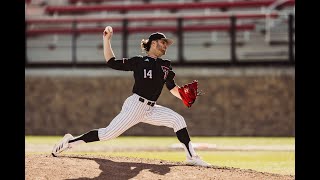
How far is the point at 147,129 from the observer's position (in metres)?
16.8

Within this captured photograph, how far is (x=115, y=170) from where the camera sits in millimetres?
7086

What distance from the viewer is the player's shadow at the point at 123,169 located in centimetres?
679

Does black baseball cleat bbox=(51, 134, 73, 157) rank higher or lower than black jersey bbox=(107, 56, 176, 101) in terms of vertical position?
lower

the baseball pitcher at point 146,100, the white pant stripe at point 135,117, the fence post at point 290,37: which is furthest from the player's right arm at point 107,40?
the fence post at point 290,37

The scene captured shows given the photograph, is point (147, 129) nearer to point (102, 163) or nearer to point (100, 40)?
point (100, 40)

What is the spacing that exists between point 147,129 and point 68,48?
4292mm

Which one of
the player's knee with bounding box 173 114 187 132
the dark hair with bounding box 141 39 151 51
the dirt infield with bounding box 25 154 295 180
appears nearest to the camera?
the dirt infield with bounding box 25 154 295 180

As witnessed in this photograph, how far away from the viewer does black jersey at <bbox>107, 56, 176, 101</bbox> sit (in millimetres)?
7703

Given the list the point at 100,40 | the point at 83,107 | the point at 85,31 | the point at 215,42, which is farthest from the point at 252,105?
the point at 85,31

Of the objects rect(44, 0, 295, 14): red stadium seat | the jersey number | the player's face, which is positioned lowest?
the jersey number

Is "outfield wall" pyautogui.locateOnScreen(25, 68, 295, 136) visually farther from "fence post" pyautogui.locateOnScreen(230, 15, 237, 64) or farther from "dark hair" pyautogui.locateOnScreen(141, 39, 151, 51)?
"dark hair" pyautogui.locateOnScreen(141, 39, 151, 51)

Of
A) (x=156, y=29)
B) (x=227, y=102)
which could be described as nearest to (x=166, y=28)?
(x=156, y=29)

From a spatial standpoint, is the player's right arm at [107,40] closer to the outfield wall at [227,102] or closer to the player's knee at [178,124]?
the player's knee at [178,124]

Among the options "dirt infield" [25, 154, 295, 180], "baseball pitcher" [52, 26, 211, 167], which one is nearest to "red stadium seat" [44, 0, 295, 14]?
"baseball pitcher" [52, 26, 211, 167]
